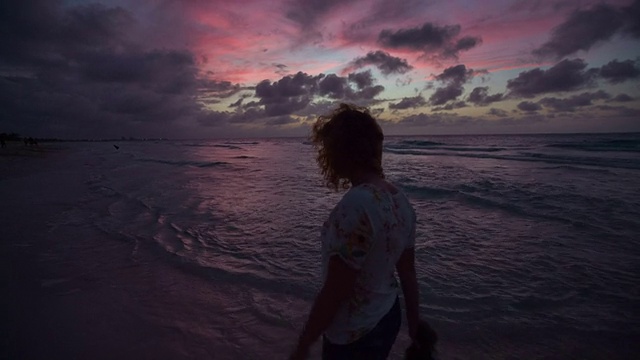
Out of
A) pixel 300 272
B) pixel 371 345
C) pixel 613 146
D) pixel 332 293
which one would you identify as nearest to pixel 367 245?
pixel 332 293

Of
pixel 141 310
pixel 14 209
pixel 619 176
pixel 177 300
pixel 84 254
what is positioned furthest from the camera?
pixel 619 176

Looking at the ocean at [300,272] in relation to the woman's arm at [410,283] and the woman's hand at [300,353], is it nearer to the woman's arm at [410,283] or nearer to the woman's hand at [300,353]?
the woman's arm at [410,283]

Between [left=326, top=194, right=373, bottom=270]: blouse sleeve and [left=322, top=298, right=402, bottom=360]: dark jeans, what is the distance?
54 cm

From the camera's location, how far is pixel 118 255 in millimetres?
6727

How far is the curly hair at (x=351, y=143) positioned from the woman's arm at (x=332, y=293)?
0.52 meters

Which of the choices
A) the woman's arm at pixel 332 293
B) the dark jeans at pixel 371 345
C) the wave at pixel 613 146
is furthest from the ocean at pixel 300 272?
the wave at pixel 613 146

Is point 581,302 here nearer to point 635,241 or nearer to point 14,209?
point 635,241

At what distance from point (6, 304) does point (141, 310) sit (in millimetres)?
1773

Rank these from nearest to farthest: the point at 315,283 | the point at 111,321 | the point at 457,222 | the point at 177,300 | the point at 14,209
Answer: the point at 111,321 < the point at 177,300 < the point at 315,283 < the point at 457,222 < the point at 14,209

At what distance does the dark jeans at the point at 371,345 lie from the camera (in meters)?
1.88

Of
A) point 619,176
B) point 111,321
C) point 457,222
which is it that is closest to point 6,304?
point 111,321

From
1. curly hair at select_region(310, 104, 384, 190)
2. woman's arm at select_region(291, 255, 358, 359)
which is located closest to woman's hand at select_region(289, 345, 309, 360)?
woman's arm at select_region(291, 255, 358, 359)

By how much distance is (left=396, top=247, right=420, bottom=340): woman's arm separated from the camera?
6.87ft

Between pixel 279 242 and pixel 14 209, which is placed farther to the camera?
pixel 14 209
